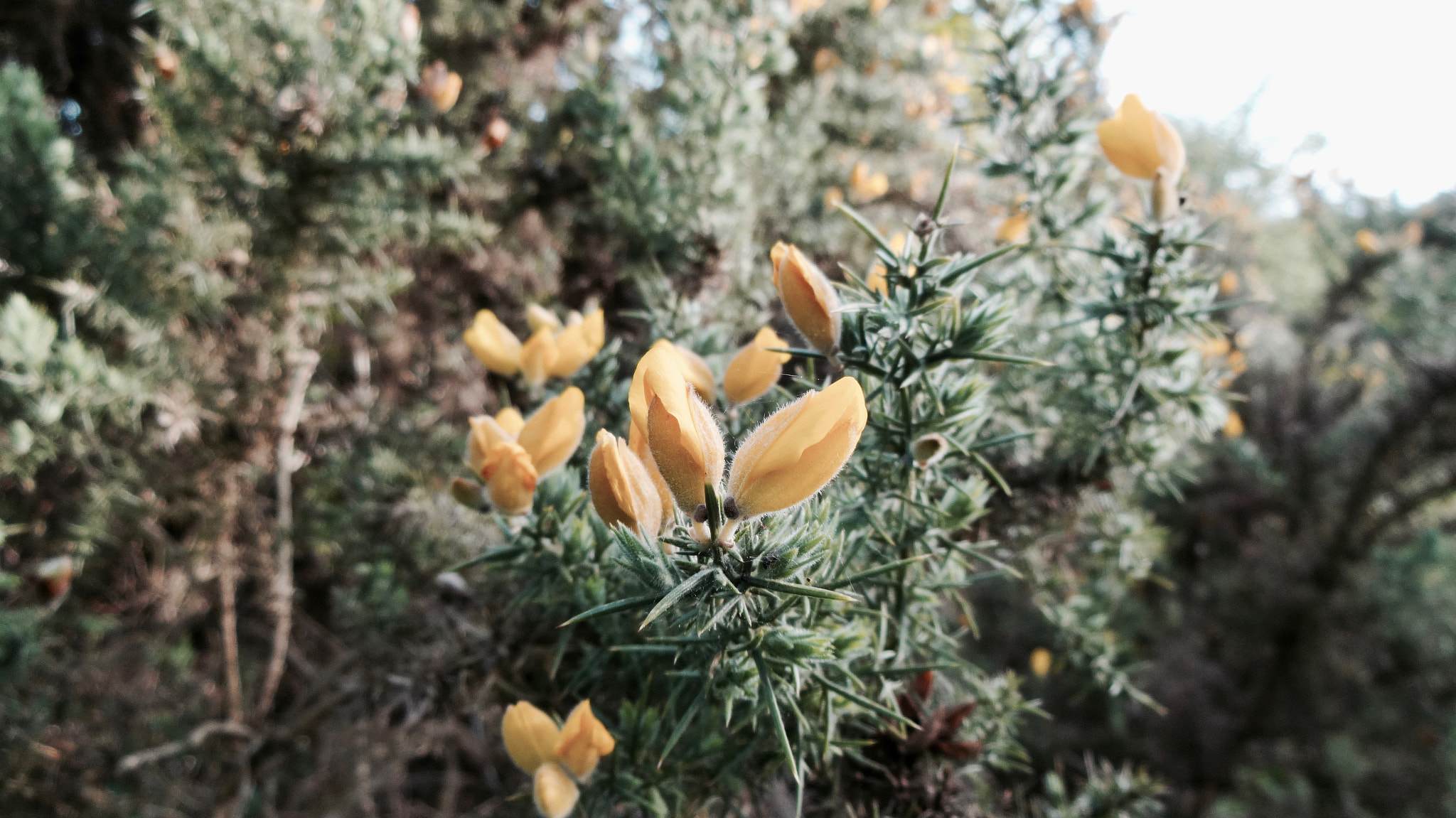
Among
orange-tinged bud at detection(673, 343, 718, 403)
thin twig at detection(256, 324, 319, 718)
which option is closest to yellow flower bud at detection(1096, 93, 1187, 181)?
orange-tinged bud at detection(673, 343, 718, 403)

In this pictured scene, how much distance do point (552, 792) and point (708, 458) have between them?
0.48 meters

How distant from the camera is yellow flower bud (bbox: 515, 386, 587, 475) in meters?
0.80

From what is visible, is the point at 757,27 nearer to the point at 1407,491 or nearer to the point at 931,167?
the point at 931,167

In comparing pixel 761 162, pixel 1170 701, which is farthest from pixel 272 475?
pixel 1170 701

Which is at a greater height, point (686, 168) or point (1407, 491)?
point (686, 168)

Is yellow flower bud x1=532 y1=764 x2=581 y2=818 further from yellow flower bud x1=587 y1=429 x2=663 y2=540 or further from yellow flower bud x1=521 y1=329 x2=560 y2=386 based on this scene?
yellow flower bud x1=521 y1=329 x2=560 y2=386

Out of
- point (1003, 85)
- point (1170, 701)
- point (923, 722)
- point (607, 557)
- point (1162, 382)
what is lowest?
point (1170, 701)

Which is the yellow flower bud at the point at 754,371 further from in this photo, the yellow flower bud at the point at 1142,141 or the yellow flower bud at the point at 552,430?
the yellow flower bud at the point at 1142,141

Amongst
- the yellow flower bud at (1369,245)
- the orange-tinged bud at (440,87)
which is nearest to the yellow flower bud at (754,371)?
the orange-tinged bud at (440,87)

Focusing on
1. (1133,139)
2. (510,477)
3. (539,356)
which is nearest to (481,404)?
(539,356)

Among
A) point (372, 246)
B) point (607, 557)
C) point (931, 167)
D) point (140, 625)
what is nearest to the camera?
point (607, 557)

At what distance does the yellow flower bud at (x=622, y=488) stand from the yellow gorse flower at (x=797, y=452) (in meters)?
0.09

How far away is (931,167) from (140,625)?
3.31 meters

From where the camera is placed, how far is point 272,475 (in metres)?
2.03
